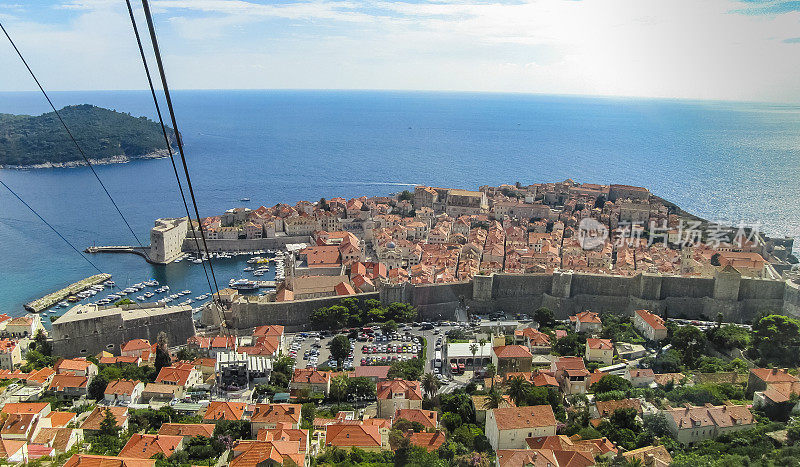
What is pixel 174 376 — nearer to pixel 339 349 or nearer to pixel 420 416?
pixel 339 349

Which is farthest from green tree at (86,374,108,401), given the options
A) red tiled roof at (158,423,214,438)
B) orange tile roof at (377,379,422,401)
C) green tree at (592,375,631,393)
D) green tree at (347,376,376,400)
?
green tree at (592,375,631,393)

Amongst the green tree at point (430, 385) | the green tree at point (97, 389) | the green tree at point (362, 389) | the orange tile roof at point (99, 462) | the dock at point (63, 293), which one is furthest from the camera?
the dock at point (63, 293)

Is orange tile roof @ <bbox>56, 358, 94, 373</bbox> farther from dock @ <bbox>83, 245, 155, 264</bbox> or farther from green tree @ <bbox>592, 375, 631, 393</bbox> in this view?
dock @ <bbox>83, 245, 155, 264</bbox>

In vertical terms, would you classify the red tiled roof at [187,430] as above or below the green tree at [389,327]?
above

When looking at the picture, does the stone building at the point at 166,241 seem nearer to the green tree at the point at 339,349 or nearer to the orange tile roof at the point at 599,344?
the green tree at the point at 339,349

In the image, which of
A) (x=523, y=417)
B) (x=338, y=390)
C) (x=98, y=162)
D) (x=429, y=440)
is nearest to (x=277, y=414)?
(x=338, y=390)

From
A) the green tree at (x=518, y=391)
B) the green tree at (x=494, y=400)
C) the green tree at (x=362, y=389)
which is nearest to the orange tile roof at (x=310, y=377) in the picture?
the green tree at (x=362, y=389)
